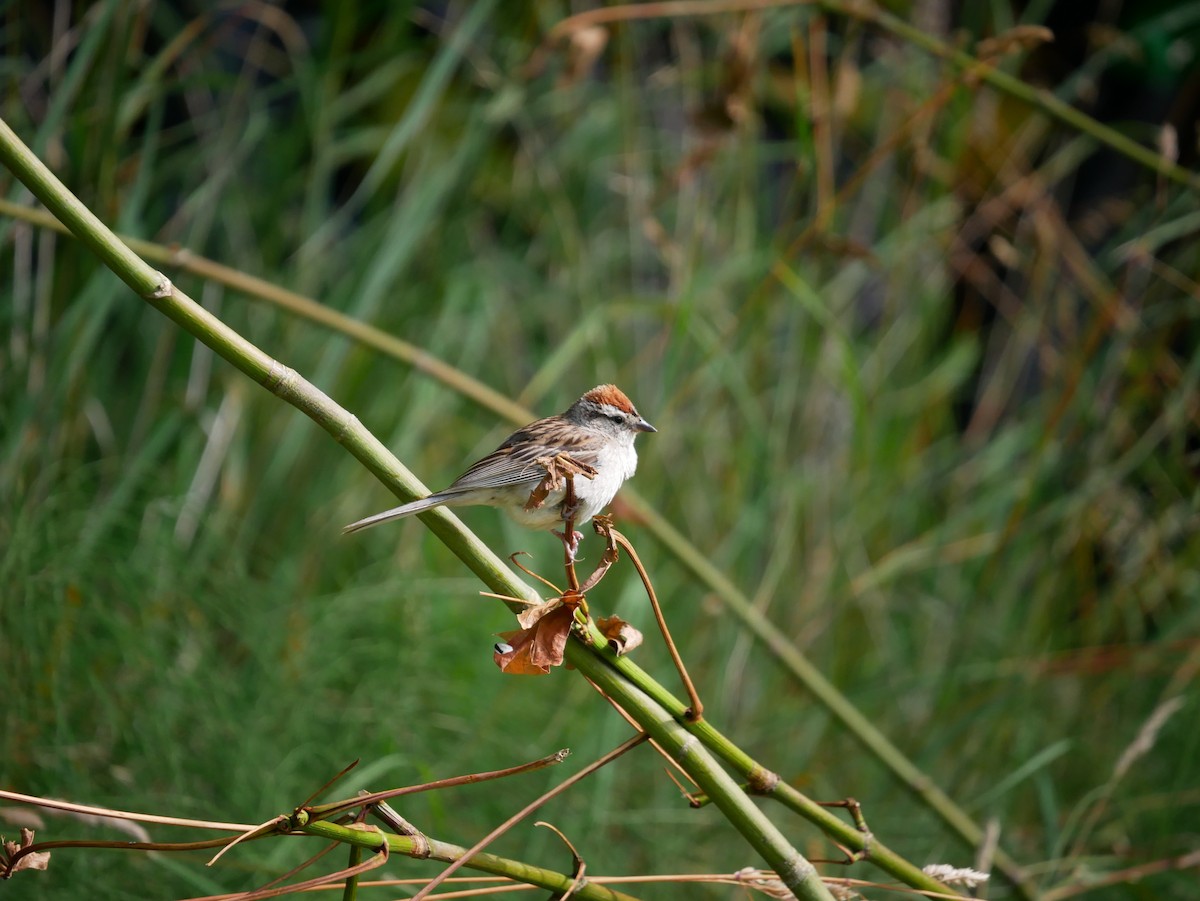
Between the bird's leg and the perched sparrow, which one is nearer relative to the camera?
the bird's leg

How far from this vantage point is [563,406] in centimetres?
360

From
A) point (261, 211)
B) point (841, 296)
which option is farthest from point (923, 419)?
point (261, 211)

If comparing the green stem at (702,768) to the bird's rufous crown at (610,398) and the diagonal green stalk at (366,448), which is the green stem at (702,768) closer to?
the diagonal green stalk at (366,448)

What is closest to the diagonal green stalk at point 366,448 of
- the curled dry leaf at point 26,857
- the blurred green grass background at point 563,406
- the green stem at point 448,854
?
the green stem at point 448,854

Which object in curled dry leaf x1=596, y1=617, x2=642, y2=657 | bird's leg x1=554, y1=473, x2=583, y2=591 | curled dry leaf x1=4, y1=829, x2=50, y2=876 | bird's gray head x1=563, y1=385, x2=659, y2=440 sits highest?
bird's gray head x1=563, y1=385, x2=659, y2=440

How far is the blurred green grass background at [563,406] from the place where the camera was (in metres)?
2.32

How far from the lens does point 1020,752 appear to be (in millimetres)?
2859

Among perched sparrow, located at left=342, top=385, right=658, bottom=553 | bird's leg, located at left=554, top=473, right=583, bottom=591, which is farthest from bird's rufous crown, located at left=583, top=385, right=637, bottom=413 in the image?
bird's leg, located at left=554, top=473, right=583, bottom=591

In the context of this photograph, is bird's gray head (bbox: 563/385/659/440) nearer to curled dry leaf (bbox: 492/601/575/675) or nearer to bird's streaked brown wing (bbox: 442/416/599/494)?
bird's streaked brown wing (bbox: 442/416/599/494)

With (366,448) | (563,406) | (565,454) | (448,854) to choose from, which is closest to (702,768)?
(448,854)

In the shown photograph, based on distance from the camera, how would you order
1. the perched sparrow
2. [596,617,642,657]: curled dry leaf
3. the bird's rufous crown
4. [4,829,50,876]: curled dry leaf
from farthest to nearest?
the bird's rufous crown → the perched sparrow → [596,617,642,657]: curled dry leaf → [4,829,50,876]: curled dry leaf

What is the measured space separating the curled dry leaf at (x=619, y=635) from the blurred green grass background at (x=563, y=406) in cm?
90

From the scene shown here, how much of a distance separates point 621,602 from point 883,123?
6.70 ft

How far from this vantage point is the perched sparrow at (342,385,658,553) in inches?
68.1
